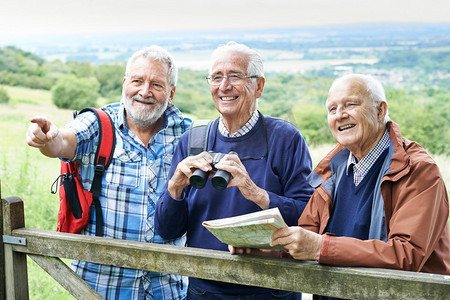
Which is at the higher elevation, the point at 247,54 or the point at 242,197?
the point at 247,54

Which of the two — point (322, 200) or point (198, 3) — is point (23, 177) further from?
point (322, 200)

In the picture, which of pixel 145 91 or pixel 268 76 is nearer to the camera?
pixel 145 91

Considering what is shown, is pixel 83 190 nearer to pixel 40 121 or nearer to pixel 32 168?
pixel 40 121

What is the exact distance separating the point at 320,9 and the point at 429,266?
11294 mm

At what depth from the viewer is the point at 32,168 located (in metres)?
10.5

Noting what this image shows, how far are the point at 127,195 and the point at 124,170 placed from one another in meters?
0.11

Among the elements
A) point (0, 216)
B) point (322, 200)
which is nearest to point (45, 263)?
point (0, 216)

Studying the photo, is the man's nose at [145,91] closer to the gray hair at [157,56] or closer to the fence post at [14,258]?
the gray hair at [157,56]

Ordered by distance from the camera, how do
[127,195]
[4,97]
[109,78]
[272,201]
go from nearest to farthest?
[272,201], [127,195], [4,97], [109,78]

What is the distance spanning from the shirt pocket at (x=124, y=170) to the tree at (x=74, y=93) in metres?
10.1

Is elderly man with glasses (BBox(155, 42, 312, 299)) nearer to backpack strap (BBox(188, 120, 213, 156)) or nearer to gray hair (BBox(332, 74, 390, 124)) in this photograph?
backpack strap (BBox(188, 120, 213, 156))

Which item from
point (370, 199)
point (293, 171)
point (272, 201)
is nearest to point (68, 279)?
point (272, 201)

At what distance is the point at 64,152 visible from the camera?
7.71 ft

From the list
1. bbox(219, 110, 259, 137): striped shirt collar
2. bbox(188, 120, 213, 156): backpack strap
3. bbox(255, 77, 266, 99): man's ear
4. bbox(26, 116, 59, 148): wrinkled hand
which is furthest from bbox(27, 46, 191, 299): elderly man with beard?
bbox(255, 77, 266, 99): man's ear
